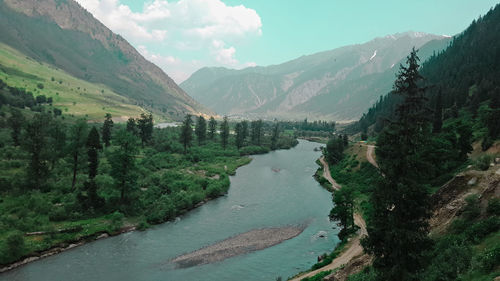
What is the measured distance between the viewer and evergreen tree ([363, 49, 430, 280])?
2009cm

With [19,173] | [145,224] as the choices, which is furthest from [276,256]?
[19,173]

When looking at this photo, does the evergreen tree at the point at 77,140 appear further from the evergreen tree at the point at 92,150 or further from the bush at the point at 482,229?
the bush at the point at 482,229

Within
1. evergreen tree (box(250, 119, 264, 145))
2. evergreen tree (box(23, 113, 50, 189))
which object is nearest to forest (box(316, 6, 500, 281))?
evergreen tree (box(23, 113, 50, 189))

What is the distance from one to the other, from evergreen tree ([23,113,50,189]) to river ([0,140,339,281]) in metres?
21.0

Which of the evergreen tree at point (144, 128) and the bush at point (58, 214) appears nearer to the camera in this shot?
the bush at point (58, 214)

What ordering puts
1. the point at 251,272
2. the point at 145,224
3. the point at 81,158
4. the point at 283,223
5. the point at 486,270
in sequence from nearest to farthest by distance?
the point at 486,270 < the point at 251,272 < the point at 145,224 < the point at 283,223 < the point at 81,158

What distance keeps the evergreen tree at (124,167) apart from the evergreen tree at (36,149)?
1303cm

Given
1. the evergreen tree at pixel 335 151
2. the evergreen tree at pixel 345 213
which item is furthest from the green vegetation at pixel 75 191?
the evergreen tree at pixel 335 151

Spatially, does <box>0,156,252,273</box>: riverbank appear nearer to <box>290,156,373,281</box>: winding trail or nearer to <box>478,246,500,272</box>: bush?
<box>290,156,373,281</box>: winding trail

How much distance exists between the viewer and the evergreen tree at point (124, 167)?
205 ft

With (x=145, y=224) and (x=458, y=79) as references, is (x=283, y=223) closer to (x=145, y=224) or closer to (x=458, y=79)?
(x=145, y=224)

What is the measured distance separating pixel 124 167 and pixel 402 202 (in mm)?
55130

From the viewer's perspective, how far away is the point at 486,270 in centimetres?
1850

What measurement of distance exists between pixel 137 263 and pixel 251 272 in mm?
16599
